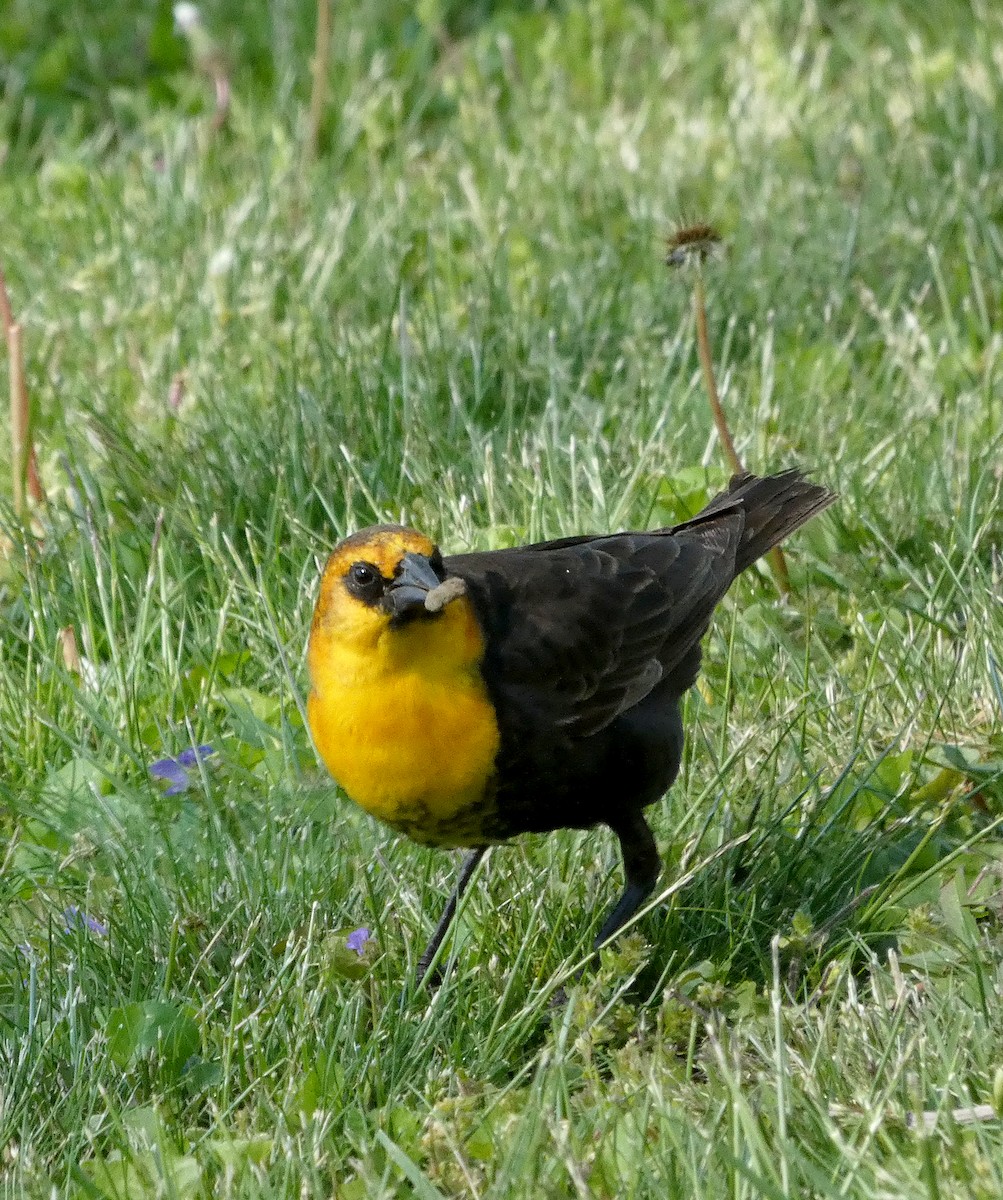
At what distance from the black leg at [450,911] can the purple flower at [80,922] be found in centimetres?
60

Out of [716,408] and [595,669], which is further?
[716,408]

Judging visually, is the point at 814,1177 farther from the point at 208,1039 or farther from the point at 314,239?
the point at 314,239

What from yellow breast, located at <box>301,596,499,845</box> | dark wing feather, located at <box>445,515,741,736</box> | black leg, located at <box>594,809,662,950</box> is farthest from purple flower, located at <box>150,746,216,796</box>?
black leg, located at <box>594,809,662,950</box>

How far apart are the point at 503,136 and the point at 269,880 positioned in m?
4.58

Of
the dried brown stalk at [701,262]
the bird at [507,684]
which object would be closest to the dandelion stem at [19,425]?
the bird at [507,684]

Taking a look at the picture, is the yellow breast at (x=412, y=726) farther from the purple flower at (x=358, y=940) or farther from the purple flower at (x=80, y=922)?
the purple flower at (x=80, y=922)

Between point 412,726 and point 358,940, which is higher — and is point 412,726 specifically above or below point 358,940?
above

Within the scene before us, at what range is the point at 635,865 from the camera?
12.6ft

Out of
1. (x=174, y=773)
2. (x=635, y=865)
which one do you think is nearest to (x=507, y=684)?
(x=635, y=865)

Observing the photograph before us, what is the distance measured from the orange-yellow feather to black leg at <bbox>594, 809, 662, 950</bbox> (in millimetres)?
337

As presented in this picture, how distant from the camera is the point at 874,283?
630 centimetres

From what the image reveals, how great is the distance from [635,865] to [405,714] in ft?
2.08

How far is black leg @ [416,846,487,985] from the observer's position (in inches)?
141

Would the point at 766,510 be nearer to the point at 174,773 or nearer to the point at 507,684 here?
the point at 507,684
